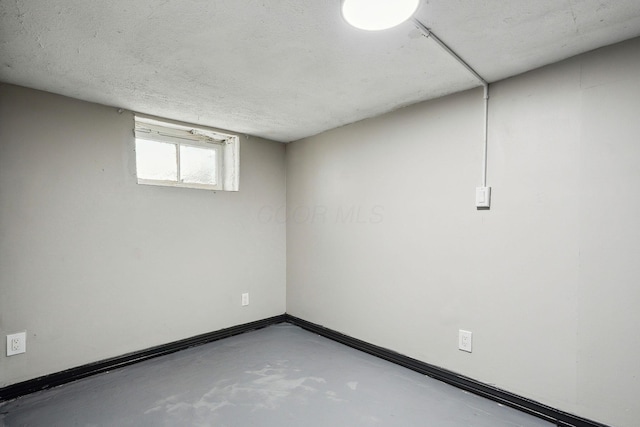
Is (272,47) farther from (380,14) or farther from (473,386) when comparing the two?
(473,386)

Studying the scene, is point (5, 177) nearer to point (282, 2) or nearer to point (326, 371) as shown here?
point (282, 2)

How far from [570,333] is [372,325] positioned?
1.35 meters

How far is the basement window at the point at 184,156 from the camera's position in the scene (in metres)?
2.59

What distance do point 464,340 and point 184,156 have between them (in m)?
2.75

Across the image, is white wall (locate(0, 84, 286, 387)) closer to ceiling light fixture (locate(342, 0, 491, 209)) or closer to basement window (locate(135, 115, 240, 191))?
basement window (locate(135, 115, 240, 191))

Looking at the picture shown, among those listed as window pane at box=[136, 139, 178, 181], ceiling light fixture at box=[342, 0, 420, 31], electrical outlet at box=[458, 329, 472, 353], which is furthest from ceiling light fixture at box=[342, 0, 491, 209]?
window pane at box=[136, 139, 178, 181]

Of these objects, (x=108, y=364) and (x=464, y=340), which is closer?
(x=464, y=340)

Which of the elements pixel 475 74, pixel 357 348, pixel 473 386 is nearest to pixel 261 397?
pixel 357 348

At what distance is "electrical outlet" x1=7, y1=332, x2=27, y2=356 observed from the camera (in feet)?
6.30

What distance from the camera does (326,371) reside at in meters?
2.25

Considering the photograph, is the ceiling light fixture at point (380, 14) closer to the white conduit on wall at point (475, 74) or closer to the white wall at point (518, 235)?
the white conduit on wall at point (475, 74)

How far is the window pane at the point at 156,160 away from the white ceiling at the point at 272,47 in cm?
41

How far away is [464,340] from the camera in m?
2.02

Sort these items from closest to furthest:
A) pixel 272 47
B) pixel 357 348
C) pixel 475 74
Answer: pixel 272 47
pixel 475 74
pixel 357 348
